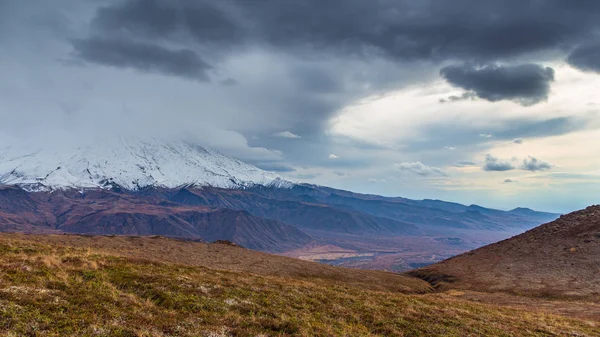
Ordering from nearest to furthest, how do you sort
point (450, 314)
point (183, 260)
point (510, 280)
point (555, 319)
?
point (450, 314) → point (555, 319) → point (183, 260) → point (510, 280)

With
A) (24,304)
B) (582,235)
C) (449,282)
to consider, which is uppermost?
(582,235)

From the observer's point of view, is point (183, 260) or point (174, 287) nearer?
point (174, 287)

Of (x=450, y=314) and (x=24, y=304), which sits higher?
(x=24, y=304)

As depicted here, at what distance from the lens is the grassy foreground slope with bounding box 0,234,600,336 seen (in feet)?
52.7

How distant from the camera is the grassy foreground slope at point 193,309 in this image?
52.7ft

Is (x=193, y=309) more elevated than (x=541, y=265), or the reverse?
(x=193, y=309)

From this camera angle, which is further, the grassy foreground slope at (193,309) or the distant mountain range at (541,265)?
the distant mountain range at (541,265)

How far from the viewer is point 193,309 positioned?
19.9m

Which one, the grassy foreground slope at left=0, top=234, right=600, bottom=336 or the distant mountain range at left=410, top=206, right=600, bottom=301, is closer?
the grassy foreground slope at left=0, top=234, right=600, bottom=336

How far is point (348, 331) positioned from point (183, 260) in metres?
34.7

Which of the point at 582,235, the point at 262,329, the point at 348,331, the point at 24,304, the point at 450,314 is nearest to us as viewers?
the point at 24,304

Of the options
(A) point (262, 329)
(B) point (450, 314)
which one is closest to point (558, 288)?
(B) point (450, 314)

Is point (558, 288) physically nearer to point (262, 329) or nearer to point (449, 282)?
point (449, 282)

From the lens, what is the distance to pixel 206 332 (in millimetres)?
16531
